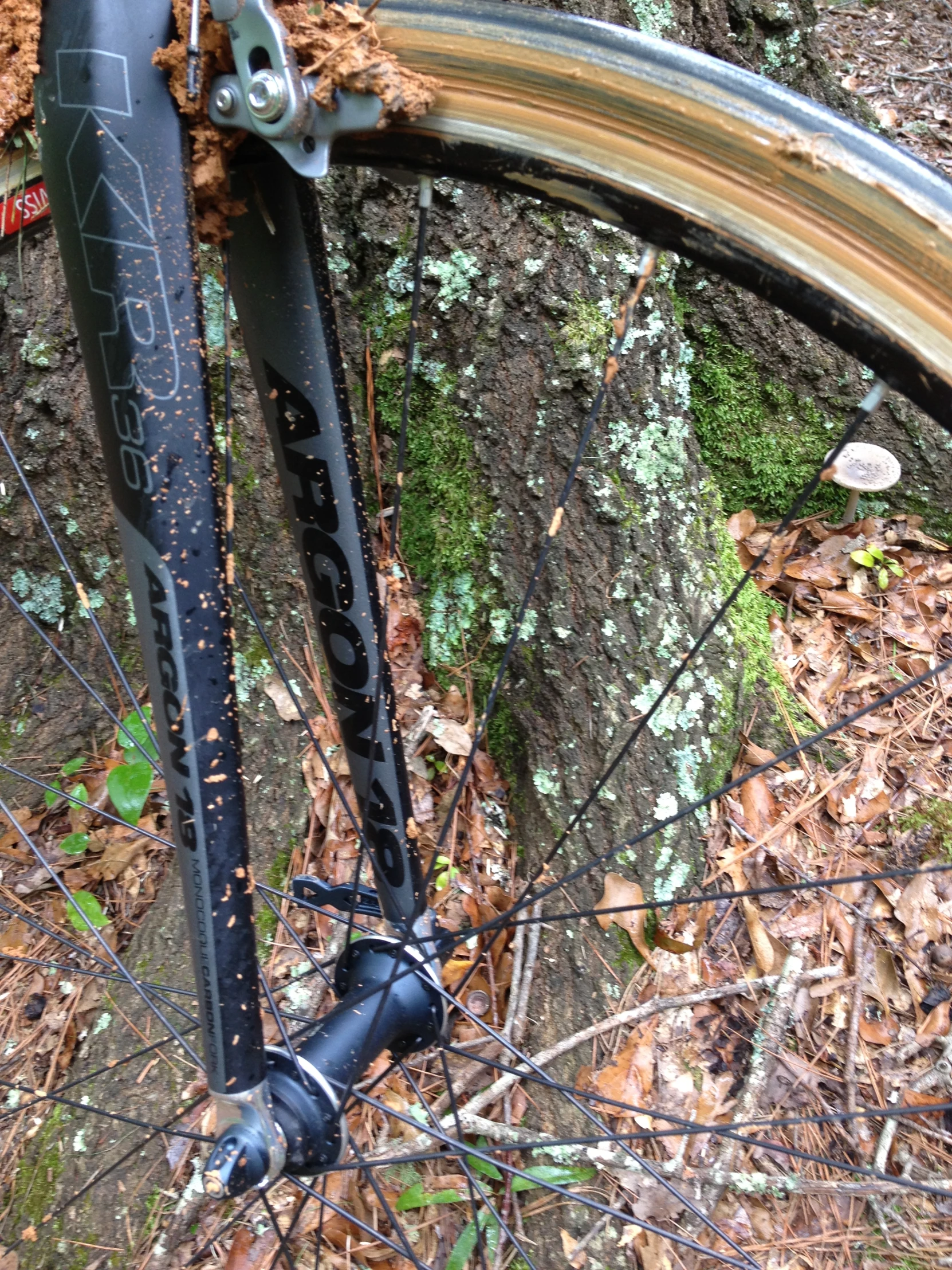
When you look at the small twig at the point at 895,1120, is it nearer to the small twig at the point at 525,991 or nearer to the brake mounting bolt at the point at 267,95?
the small twig at the point at 525,991

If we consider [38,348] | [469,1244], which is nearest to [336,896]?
[469,1244]

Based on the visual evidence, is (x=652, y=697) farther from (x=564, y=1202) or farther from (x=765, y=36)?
(x=765, y=36)

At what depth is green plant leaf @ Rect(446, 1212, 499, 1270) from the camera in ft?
4.45

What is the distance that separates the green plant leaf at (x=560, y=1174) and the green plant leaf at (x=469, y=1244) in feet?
0.25

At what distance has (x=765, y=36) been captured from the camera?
1.89 metres

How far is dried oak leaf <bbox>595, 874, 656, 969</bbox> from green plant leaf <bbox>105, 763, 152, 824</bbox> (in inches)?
36.7

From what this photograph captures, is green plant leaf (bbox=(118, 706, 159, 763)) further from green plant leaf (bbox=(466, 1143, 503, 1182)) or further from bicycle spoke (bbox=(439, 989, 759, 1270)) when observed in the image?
green plant leaf (bbox=(466, 1143, 503, 1182))

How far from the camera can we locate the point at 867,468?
1.86m

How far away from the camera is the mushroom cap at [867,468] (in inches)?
71.8

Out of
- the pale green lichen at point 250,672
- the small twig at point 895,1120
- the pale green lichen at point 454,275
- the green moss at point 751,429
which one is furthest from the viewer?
the green moss at point 751,429

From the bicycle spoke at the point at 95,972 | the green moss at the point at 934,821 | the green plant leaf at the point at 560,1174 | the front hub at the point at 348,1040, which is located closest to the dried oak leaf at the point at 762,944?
the green moss at the point at 934,821

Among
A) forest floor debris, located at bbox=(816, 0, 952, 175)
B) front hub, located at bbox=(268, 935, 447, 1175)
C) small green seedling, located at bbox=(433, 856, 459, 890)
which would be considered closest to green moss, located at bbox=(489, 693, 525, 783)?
small green seedling, located at bbox=(433, 856, 459, 890)

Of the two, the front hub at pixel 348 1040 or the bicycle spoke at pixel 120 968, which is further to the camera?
the bicycle spoke at pixel 120 968

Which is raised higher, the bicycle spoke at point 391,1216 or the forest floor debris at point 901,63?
the forest floor debris at point 901,63
